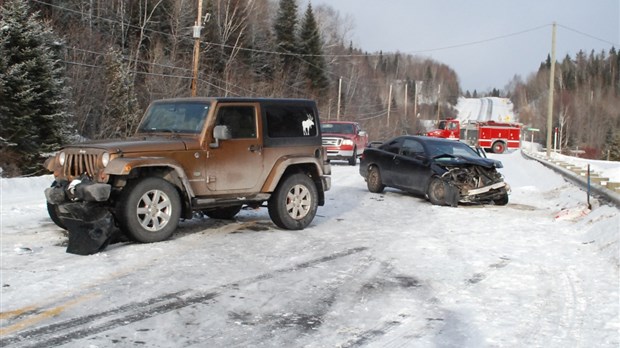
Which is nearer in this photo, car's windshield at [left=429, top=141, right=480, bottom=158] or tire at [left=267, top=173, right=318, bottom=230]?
tire at [left=267, top=173, right=318, bottom=230]

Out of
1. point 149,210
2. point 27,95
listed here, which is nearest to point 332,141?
point 27,95

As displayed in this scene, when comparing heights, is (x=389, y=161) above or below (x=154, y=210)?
above

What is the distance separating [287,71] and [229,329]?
56.2 metres

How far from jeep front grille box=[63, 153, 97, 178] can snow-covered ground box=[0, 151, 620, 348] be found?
0.94m

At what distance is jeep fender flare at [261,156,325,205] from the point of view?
29.0 feet

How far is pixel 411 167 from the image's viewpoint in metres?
13.7

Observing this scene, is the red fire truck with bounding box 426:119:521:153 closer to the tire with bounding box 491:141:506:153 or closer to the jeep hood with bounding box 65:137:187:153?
the tire with bounding box 491:141:506:153

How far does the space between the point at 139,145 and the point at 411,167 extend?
25.3 ft

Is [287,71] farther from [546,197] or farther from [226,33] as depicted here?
[546,197]

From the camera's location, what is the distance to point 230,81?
1775 inches

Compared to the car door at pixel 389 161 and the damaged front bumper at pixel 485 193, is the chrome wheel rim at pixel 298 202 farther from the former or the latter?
the car door at pixel 389 161

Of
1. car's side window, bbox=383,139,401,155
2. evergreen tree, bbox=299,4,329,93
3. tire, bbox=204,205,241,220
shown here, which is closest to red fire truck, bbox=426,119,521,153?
evergreen tree, bbox=299,4,329,93

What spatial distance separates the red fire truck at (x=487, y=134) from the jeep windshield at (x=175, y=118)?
4061 cm

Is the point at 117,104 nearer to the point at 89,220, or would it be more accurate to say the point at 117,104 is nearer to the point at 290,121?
the point at 290,121
